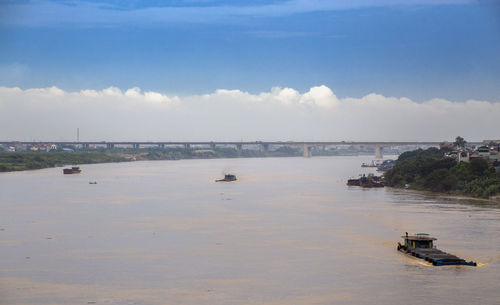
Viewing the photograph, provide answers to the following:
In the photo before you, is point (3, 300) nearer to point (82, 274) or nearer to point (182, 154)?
point (82, 274)

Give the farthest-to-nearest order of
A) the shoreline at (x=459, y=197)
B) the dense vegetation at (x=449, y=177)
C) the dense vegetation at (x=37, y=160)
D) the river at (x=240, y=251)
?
1. the dense vegetation at (x=37, y=160)
2. the dense vegetation at (x=449, y=177)
3. the shoreline at (x=459, y=197)
4. the river at (x=240, y=251)

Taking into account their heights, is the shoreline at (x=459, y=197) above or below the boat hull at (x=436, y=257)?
above

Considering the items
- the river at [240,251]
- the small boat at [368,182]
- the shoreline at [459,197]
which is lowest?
the river at [240,251]

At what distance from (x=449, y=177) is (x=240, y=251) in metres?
37.0

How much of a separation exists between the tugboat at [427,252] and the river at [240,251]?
393mm

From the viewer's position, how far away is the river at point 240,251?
71.4ft

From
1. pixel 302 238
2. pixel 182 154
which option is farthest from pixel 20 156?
pixel 302 238

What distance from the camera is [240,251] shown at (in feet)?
95.1

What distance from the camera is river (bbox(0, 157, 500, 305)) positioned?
71.4 feet

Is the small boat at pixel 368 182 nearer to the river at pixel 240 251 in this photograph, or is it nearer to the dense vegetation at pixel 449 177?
the dense vegetation at pixel 449 177

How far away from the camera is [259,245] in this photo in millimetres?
30578

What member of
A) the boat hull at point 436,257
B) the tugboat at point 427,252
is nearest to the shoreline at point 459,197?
the tugboat at point 427,252

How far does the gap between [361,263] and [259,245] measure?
5745mm

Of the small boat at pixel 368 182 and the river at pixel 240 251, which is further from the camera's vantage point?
the small boat at pixel 368 182
